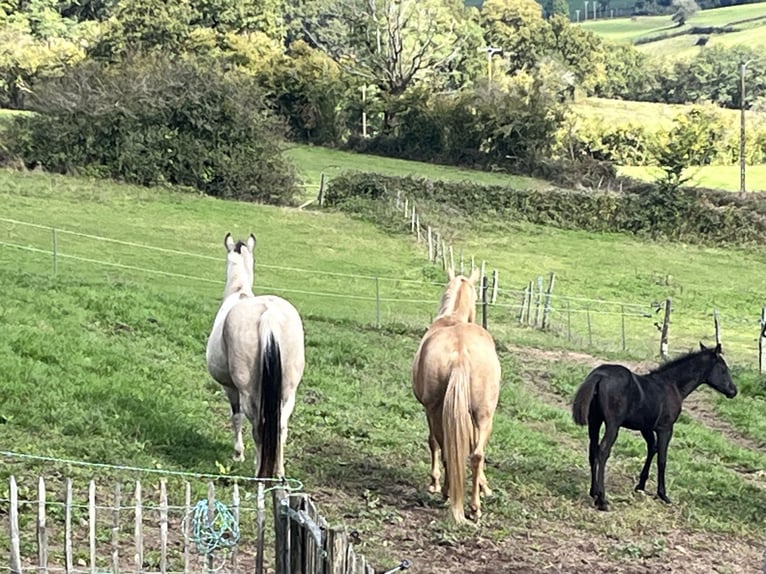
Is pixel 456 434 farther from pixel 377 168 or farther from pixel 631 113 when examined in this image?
pixel 631 113

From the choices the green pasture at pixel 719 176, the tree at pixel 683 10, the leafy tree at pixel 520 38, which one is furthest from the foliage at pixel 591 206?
the tree at pixel 683 10

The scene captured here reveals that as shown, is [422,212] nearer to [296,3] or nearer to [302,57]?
[302,57]

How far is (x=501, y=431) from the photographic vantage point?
12578mm

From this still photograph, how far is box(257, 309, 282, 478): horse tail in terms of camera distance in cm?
888

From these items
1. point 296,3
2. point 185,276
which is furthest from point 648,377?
point 296,3

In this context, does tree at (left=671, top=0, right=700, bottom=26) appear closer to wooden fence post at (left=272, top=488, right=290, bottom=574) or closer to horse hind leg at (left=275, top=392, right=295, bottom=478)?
horse hind leg at (left=275, top=392, right=295, bottom=478)

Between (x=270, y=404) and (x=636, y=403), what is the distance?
12.5ft

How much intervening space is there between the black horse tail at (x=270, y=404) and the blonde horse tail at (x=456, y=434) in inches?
57.6

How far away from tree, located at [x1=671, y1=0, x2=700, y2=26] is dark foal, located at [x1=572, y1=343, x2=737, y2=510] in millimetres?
158633

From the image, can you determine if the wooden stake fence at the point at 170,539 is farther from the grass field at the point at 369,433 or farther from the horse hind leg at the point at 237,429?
the horse hind leg at the point at 237,429

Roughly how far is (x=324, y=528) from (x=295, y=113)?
2024 inches

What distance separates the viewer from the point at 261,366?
912 cm

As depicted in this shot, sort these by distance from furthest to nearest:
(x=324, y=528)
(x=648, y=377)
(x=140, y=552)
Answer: (x=648, y=377)
(x=140, y=552)
(x=324, y=528)

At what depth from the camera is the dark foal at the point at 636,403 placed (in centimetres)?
1001
